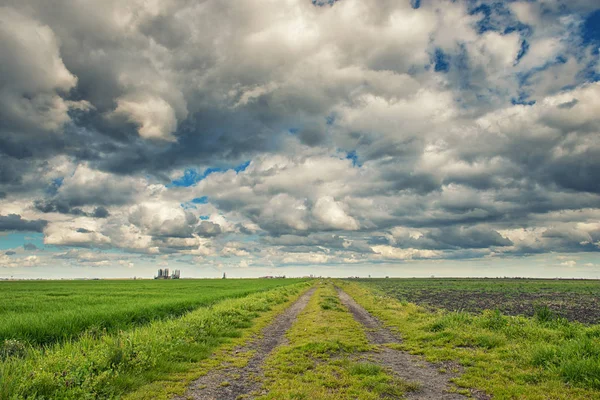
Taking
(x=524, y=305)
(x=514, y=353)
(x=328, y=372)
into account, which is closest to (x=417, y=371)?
(x=328, y=372)

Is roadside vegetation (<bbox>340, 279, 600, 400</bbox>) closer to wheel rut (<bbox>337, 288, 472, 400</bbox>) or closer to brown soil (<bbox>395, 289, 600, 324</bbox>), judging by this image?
wheel rut (<bbox>337, 288, 472, 400</bbox>)

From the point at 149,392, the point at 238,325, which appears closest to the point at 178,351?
the point at 149,392

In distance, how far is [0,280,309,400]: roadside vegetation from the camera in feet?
26.2

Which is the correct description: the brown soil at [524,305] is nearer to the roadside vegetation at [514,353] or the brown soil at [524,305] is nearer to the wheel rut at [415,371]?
the roadside vegetation at [514,353]

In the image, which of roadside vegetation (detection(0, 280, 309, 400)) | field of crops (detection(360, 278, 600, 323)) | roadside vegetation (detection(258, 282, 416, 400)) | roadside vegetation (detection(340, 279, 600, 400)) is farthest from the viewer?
field of crops (detection(360, 278, 600, 323))

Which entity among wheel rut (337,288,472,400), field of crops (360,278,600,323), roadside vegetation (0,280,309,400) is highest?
roadside vegetation (0,280,309,400)

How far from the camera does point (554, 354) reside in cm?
1086

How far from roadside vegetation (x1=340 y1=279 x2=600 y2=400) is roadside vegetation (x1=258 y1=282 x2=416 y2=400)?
2.11 meters

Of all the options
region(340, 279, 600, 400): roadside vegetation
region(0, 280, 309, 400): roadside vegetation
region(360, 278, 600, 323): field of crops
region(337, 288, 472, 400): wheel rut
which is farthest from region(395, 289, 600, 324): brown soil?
region(0, 280, 309, 400): roadside vegetation

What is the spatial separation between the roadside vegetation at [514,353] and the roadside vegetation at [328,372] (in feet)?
6.93

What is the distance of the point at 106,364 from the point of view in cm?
988

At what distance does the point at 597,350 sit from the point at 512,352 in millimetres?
2433

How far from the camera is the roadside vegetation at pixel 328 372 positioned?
8.76m

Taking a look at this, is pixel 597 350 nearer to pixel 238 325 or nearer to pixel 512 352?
pixel 512 352
